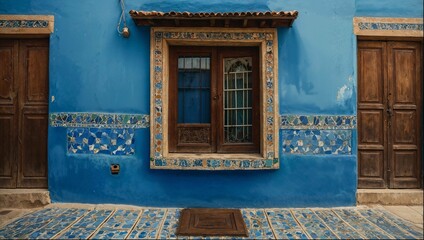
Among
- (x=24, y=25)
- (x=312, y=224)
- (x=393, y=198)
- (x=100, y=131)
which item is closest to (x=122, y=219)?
(x=100, y=131)

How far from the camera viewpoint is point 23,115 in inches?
168

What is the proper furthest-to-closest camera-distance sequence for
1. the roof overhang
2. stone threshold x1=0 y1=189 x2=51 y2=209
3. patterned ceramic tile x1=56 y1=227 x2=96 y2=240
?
stone threshold x1=0 y1=189 x2=51 y2=209, the roof overhang, patterned ceramic tile x1=56 y1=227 x2=96 y2=240

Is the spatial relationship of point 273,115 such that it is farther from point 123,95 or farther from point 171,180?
point 123,95

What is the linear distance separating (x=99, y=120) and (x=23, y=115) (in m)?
1.20

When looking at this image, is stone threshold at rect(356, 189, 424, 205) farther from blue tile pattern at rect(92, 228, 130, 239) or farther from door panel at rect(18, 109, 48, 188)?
door panel at rect(18, 109, 48, 188)

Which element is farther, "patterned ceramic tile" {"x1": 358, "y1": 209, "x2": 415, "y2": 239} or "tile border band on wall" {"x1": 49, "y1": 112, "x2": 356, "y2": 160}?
"tile border band on wall" {"x1": 49, "y1": 112, "x2": 356, "y2": 160}

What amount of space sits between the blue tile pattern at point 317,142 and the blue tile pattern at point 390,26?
A: 5.12ft

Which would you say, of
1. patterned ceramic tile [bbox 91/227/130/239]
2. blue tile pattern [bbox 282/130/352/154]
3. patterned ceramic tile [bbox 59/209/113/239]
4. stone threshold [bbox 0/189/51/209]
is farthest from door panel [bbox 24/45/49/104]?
blue tile pattern [bbox 282/130/352/154]

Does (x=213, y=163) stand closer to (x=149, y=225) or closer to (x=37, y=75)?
(x=149, y=225)

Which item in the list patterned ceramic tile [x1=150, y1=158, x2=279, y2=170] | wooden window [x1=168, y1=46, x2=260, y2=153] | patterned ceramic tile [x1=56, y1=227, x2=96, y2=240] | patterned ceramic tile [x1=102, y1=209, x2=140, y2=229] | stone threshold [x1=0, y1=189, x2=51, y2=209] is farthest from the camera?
wooden window [x1=168, y1=46, x2=260, y2=153]

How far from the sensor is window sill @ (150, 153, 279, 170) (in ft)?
13.0

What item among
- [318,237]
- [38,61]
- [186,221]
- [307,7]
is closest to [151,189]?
[186,221]

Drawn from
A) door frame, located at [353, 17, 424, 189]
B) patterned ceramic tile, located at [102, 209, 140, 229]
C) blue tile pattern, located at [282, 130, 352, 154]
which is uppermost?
door frame, located at [353, 17, 424, 189]

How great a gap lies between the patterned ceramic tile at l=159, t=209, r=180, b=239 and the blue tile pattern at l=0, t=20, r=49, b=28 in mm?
3261
